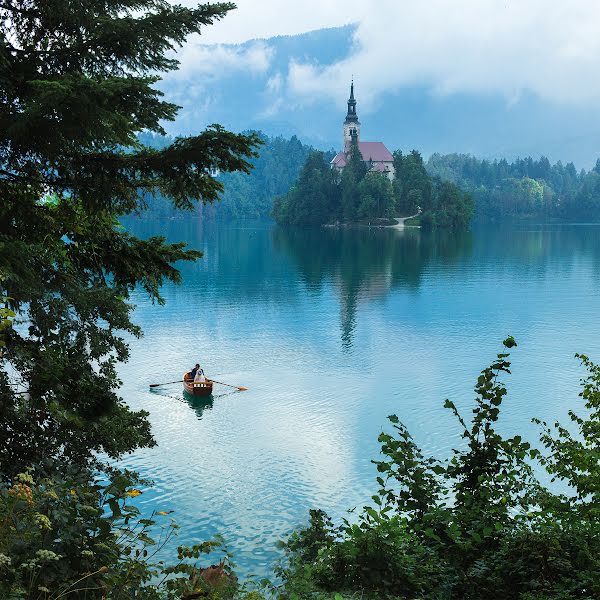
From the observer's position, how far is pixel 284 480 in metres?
21.5

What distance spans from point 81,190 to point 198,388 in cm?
1880

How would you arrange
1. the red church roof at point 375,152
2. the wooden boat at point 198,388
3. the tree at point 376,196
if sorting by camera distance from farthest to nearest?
the red church roof at point 375,152 < the tree at point 376,196 < the wooden boat at point 198,388

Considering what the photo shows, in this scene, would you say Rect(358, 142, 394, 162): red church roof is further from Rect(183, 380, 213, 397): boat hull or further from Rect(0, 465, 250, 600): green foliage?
Rect(0, 465, 250, 600): green foliage

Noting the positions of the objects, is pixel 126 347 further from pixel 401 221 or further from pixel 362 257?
pixel 401 221

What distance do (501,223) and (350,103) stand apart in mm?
42804

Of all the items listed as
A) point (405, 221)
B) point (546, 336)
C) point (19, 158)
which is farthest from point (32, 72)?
point (405, 221)

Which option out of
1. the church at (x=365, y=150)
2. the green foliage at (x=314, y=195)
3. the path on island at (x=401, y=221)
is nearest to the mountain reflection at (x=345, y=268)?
the path on island at (x=401, y=221)

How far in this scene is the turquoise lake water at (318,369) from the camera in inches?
811

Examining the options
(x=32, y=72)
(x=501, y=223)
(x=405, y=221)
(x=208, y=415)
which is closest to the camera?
(x=32, y=72)

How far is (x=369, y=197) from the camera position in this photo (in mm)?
126062

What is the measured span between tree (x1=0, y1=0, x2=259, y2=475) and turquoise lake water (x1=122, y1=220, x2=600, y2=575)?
282 inches

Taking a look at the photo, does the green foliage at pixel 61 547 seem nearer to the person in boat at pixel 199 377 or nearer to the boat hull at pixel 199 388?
the boat hull at pixel 199 388

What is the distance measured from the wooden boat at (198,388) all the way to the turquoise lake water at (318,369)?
0.55 metres

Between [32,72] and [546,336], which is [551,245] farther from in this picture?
[32,72]
